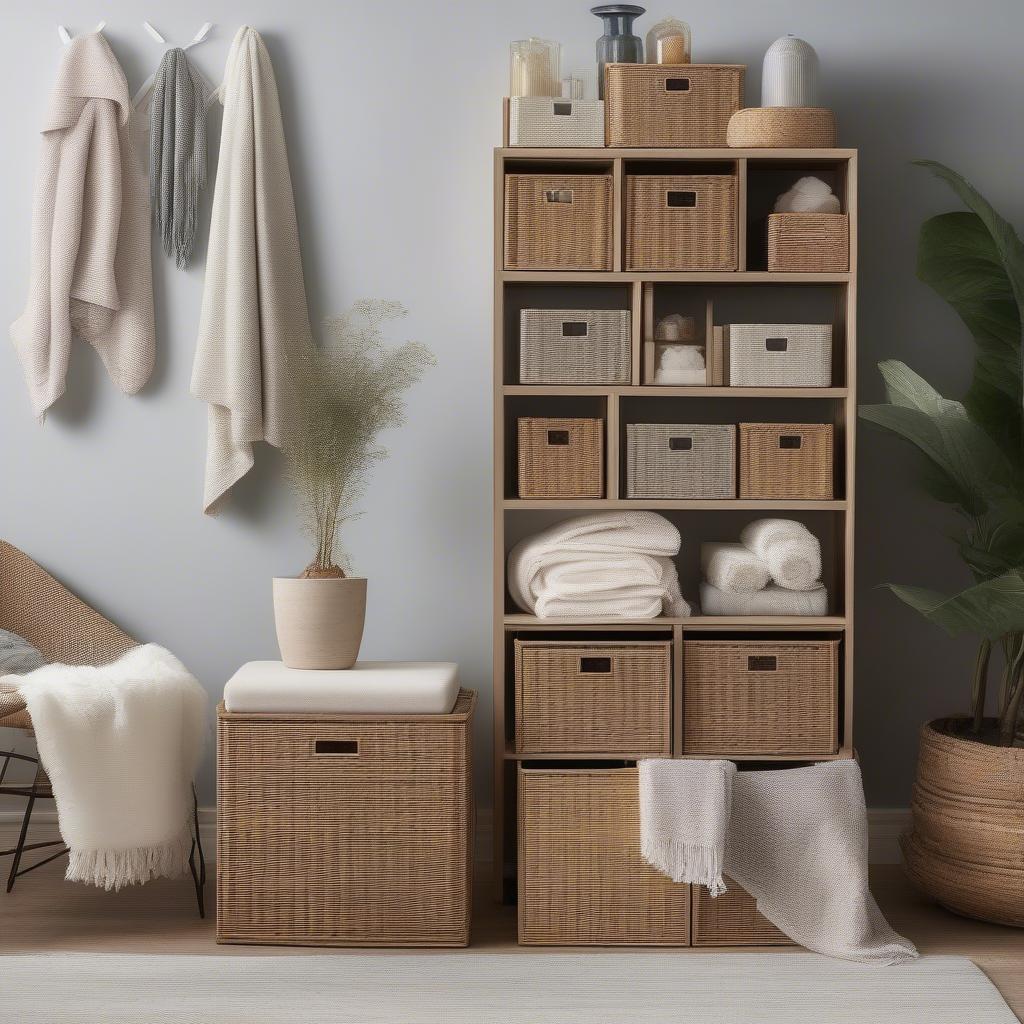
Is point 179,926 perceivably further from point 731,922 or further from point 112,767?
point 731,922

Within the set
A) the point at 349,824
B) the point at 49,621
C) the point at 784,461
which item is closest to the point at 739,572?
the point at 784,461

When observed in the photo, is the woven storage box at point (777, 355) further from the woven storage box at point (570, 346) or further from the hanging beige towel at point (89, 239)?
the hanging beige towel at point (89, 239)

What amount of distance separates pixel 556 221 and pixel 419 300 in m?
0.49

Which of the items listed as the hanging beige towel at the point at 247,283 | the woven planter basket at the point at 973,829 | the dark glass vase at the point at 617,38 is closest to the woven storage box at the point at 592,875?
the woven planter basket at the point at 973,829

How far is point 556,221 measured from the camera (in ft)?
8.20

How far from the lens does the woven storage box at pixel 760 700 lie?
2.47 metres

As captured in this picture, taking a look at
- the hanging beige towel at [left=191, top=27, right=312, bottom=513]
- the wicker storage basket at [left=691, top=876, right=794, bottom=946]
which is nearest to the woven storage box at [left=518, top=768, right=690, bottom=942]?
the wicker storage basket at [left=691, top=876, right=794, bottom=946]

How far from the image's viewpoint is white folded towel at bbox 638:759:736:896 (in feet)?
7.27

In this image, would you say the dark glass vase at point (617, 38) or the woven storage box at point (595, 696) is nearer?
the woven storage box at point (595, 696)

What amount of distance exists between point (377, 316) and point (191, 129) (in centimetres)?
64

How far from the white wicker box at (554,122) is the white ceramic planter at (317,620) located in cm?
107

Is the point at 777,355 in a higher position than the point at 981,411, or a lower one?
higher

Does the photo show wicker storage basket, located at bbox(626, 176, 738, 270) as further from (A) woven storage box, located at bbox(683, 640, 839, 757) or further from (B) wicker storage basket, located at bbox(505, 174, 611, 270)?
(A) woven storage box, located at bbox(683, 640, 839, 757)

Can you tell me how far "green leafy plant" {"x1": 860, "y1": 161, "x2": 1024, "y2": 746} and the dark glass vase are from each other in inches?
29.0
